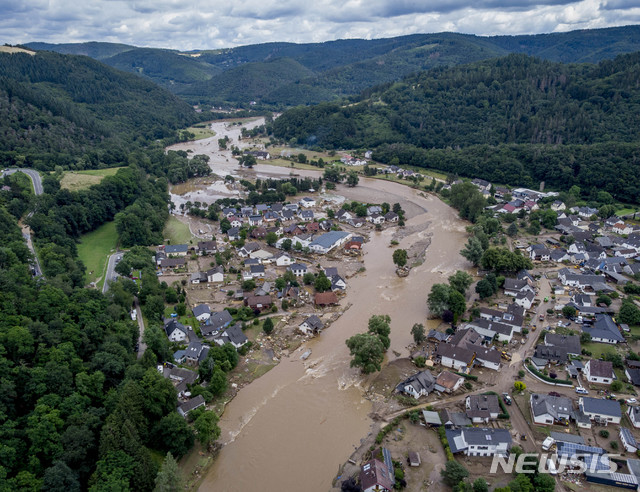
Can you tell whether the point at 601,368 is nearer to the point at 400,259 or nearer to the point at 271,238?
the point at 400,259

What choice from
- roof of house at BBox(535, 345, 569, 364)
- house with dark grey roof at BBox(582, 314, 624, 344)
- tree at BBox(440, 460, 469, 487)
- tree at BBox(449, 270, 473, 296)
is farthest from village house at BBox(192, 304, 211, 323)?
house with dark grey roof at BBox(582, 314, 624, 344)

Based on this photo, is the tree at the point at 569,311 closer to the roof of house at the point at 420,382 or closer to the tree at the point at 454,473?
the roof of house at the point at 420,382

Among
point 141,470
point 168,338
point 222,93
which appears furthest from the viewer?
point 222,93

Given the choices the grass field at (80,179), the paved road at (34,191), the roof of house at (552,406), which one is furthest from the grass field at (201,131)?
the roof of house at (552,406)

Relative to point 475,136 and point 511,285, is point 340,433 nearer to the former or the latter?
point 511,285

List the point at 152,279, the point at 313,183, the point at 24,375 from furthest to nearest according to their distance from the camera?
the point at 313,183 < the point at 152,279 < the point at 24,375

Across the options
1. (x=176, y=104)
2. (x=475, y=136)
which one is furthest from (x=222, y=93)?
(x=475, y=136)

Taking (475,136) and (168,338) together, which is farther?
(475,136)
